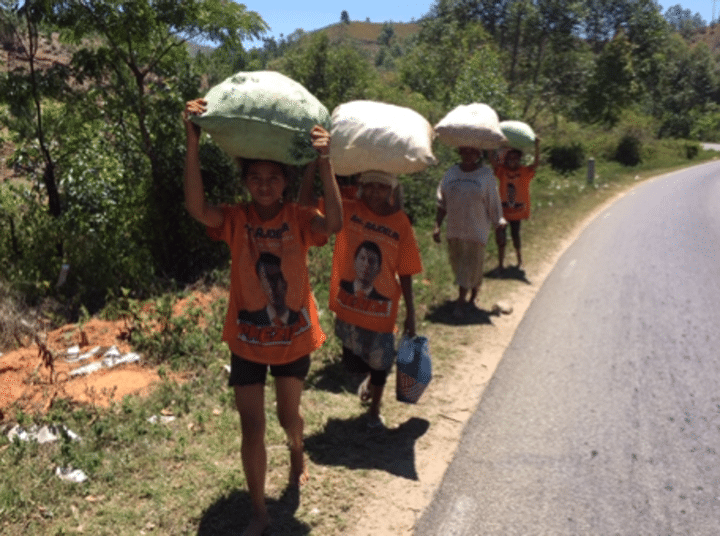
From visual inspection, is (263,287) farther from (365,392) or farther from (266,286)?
(365,392)

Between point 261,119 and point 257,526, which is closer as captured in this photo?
point 261,119

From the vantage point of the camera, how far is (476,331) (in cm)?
631

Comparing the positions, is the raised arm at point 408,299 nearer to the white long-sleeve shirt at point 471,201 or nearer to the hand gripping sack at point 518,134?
the white long-sleeve shirt at point 471,201

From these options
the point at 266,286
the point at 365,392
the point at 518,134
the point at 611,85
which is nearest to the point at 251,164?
the point at 266,286

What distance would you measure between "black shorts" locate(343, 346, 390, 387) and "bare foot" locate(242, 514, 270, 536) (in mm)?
1306

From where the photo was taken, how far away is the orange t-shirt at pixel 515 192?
28.0ft

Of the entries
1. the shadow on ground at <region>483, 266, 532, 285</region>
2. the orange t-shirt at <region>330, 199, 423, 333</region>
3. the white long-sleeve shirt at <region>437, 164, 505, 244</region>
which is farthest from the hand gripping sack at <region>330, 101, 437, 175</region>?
the shadow on ground at <region>483, 266, 532, 285</region>

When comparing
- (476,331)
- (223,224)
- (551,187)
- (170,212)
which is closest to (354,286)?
(223,224)

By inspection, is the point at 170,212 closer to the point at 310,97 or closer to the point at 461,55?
the point at 310,97

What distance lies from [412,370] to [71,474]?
2.04 meters

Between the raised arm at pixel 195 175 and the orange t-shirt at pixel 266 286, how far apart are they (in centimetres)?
10

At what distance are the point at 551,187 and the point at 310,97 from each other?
17.3 metres

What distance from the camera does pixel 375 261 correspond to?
4023 millimetres

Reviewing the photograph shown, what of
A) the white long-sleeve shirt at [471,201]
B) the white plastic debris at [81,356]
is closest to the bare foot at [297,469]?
the white plastic debris at [81,356]
